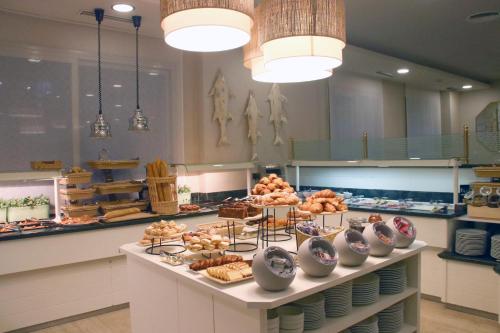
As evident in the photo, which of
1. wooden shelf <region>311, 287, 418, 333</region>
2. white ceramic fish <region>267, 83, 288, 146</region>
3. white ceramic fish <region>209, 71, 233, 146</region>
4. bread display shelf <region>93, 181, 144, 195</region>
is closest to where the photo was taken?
wooden shelf <region>311, 287, 418, 333</region>

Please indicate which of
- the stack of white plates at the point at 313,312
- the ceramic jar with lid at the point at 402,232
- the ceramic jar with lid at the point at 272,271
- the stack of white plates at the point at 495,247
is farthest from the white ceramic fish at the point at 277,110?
the ceramic jar with lid at the point at 272,271

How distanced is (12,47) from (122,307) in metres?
2.47

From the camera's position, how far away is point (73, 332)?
3.23 metres

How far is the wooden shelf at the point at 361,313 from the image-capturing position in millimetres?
2068

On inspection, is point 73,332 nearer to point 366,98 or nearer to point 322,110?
point 322,110

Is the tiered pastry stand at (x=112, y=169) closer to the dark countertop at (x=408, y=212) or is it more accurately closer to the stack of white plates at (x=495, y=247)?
the dark countertop at (x=408, y=212)

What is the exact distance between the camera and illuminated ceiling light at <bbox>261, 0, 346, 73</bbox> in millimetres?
1851

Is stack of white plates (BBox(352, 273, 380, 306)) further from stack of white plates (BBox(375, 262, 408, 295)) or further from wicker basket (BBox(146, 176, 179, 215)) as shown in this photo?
wicker basket (BBox(146, 176, 179, 215))

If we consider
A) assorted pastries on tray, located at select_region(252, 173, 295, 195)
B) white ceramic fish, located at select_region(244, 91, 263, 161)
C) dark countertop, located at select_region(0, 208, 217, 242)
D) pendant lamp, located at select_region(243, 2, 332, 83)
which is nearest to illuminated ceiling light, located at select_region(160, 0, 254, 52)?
pendant lamp, located at select_region(243, 2, 332, 83)

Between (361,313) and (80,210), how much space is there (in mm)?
2609

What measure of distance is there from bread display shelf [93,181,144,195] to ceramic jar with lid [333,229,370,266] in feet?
7.93

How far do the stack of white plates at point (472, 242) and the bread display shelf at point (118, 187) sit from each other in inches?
115

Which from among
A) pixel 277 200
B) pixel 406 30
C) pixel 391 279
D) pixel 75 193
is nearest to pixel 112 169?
pixel 75 193

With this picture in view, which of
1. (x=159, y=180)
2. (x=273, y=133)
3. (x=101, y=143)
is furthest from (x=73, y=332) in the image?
(x=273, y=133)
